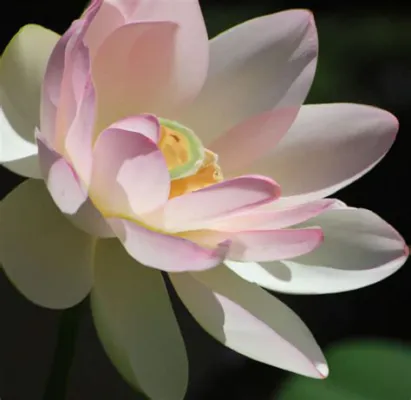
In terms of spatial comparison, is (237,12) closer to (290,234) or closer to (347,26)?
(347,26)

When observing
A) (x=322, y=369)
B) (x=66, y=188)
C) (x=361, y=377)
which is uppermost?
(x=66, y=188)

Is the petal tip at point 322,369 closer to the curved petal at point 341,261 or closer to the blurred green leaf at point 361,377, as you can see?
the curved petal at point 341,261

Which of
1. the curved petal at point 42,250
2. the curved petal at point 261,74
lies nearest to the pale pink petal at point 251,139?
the curved petal at point 261,74

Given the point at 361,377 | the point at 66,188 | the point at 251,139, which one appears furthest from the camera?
the point at 361,377

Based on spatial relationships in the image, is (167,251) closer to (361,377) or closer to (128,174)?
(128,174)

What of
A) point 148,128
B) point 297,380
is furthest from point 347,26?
point 148,128

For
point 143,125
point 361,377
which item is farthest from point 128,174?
point 361,377

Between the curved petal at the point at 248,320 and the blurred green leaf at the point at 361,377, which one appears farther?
the blurred green leaf at the point at 361,377
